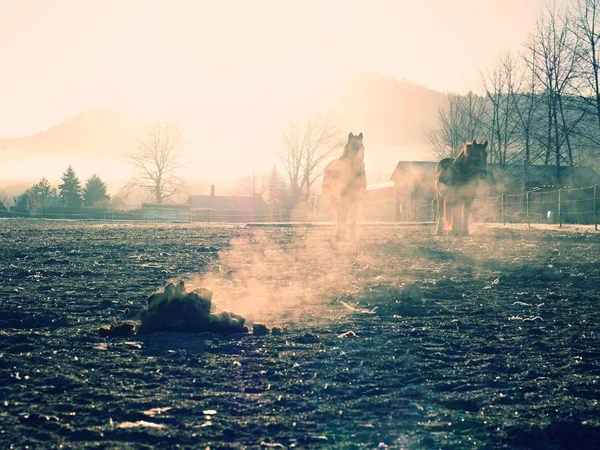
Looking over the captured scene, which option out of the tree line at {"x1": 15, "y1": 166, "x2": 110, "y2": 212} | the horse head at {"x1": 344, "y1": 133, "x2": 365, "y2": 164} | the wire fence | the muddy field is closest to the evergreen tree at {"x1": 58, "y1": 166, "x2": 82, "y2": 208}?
the tree line at {"x1": 15, "y1": 166, "x2": 110, "y2": 212}

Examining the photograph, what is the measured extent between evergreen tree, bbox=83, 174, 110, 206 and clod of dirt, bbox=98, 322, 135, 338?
7168 cm

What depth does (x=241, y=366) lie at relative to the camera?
326 centimetres

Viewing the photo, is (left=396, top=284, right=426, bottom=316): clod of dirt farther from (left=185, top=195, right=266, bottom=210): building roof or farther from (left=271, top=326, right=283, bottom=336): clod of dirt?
(left=185, top=195, right=266, bottom=210): building roof

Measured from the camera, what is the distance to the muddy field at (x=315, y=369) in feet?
7.56

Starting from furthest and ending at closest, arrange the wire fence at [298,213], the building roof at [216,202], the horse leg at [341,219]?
the building roof at [216,202] < the wire fence at [298,213] < the horse leg at [341,219]

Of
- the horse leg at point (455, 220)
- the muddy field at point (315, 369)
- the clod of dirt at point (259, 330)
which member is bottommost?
the muddy field at point (315, 369)

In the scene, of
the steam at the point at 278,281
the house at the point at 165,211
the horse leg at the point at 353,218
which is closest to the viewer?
the steam at the point at 278,281

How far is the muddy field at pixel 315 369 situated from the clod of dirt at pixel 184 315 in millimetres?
139

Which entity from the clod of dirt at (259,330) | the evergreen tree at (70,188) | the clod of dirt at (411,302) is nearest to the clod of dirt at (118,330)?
the clod of dirt at (259,330)

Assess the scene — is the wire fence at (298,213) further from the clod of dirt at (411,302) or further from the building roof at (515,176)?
the clod of dirt at (411,302)

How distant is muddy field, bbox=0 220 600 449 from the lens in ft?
7.56

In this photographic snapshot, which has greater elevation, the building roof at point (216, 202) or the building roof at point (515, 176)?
the building roof at point (515, 176)

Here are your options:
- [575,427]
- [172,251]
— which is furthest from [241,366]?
[172,251]

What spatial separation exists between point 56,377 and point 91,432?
2.86ft
